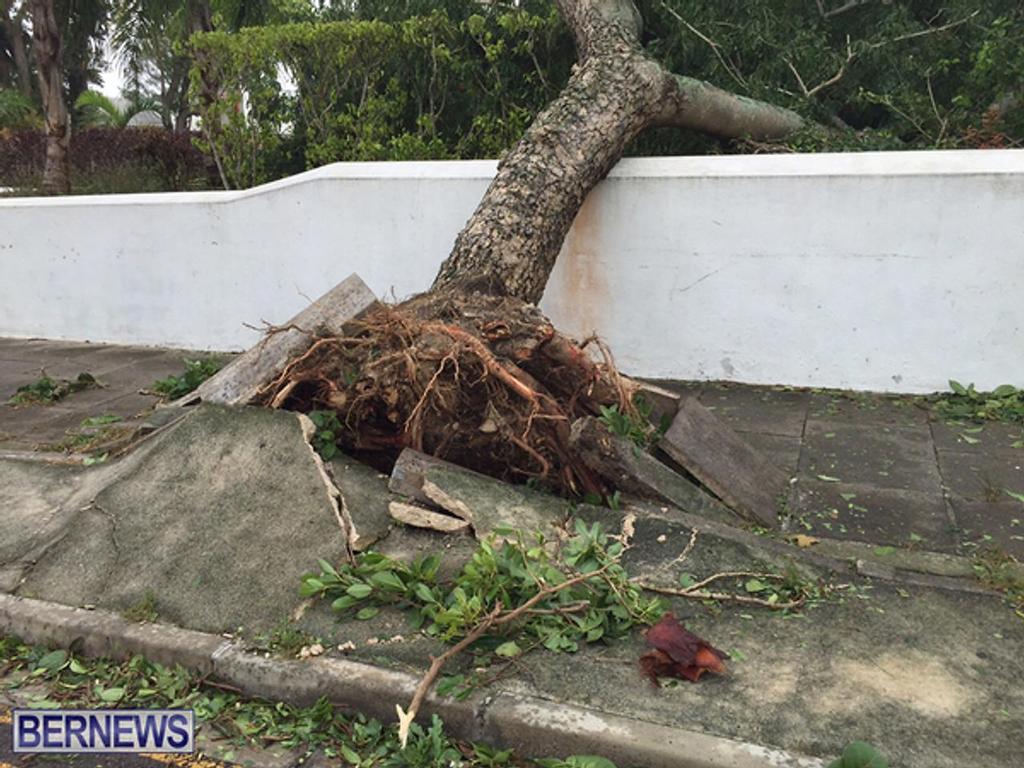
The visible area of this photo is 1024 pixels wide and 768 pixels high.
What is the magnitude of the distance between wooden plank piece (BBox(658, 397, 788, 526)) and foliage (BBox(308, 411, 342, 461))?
1676mm

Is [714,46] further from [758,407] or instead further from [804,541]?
[804,541]

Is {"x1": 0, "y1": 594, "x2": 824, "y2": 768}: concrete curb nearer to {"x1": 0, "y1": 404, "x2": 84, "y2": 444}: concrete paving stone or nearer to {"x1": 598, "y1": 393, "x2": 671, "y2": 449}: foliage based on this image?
{"x1": 598, "y1": 393, "x2": 671, "y2": 449}: foliage

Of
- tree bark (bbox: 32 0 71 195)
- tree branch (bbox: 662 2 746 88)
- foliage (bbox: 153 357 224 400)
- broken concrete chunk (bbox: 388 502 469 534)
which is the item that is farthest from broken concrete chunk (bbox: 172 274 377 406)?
tree bark (bbox: 32 0 71 195)

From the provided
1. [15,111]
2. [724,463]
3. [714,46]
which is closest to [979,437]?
[724,463]

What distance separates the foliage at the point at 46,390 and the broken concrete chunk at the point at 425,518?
397 cm

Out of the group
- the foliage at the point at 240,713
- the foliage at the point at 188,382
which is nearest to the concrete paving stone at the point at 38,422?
the foliage at the point at 188,382

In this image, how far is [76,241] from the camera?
27.6 ft

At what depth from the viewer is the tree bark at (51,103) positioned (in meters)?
9.98

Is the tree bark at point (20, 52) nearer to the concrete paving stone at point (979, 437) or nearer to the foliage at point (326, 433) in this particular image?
the foliage at point (326, 433)

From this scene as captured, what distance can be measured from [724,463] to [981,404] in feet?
8.12

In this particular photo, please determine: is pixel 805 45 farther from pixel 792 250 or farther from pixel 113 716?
pixel 113 716

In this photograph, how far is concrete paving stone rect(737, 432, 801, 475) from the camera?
15.5 feet

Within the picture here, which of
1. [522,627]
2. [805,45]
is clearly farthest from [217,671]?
[805,45]

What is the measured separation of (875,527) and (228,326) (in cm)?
604
